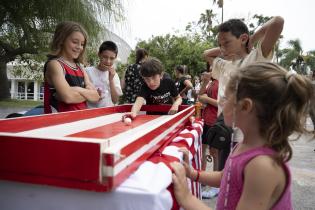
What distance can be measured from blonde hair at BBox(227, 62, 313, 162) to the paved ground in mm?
1352

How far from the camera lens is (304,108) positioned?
41.9 inches

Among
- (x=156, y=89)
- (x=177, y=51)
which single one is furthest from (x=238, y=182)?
(x=177, y=51)

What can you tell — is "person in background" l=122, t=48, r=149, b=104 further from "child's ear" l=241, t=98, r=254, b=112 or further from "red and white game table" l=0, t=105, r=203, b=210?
"red and white game table" l=0, t=105, r=203, b=210

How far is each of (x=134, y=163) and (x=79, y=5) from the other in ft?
12.7

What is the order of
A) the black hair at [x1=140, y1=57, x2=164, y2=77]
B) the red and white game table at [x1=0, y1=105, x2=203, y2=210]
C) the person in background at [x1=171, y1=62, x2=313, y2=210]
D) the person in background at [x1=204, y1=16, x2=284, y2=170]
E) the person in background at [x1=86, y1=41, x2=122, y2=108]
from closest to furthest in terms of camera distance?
1. the red and white game table at [x1=0, y1=105, x2=203, y2=210]
2. the person in background at [x1=171, y1=62, x2=313, y2=210]
3. the person in background at [x1=204, y1=16, x2=284, y2=170]
4. the black hair at [x1=140, y1=57, x2=164, y2=77]
5. the person in background at [x1=86, y1=41, x2=122, y2=108]

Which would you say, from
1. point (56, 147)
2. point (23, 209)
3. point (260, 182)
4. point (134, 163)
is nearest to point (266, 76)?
point (260, 182)

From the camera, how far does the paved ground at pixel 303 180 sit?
326 cm

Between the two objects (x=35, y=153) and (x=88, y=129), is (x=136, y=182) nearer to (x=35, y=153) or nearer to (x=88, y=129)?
(x=35, y=153)

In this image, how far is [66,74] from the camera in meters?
2.18

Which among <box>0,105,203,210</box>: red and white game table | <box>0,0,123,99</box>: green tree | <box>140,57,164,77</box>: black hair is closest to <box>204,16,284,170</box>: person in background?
<box>140,57,164,77</box>: black hair

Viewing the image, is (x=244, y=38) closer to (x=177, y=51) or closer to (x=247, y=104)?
(x=247, y=104)

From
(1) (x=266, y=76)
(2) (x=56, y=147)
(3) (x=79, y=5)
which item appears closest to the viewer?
(2) (x=56, y=147)

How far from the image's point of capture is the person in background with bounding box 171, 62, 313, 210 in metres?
0.96

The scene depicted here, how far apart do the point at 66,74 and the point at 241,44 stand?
1310mm
